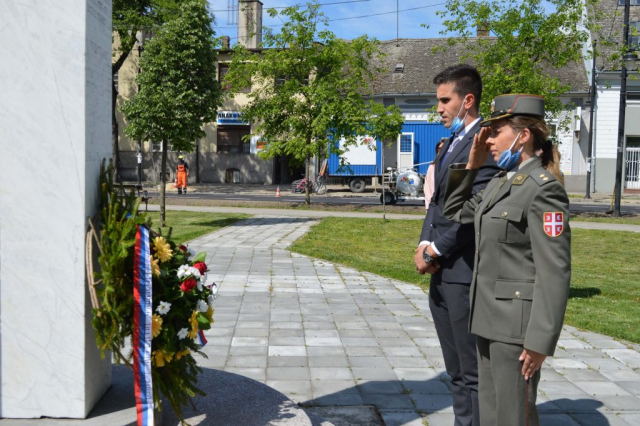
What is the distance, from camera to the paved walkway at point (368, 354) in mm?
4984

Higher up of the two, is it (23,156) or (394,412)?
(23,156)

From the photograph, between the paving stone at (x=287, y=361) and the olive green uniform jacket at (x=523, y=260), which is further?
the paving stone at (x=287, y=361)

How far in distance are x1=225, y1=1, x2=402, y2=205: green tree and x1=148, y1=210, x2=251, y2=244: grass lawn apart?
3938 mm

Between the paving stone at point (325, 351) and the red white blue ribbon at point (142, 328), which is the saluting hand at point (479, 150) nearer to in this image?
the red white blue ribbon at point (142, 328)

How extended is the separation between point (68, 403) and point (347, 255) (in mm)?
9702

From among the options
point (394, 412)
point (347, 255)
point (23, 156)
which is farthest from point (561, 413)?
point (347, 255)

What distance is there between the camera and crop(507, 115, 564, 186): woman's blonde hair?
10.3 ft

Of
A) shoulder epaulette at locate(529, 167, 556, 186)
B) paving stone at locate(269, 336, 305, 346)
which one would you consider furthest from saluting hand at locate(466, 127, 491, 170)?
paving stone at locate(269, 336, 305, 346)

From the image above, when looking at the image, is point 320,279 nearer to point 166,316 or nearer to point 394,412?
point 394,412

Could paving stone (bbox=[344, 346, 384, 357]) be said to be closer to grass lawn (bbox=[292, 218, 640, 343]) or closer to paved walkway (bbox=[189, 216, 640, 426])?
paved walkway (bbox=[189, 216, 640, 426])

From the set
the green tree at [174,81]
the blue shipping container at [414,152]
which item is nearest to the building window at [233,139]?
the blue shipping container at [414,152]

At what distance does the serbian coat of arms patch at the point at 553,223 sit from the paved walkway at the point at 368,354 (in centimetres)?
218

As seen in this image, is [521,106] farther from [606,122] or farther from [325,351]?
[606,122]

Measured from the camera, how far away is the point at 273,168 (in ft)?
138
